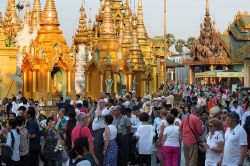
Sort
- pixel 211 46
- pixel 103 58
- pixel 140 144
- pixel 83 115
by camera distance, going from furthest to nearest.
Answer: pixel 211 46 → pixel 103 58 → pixel 140 144 → pixel 83 115

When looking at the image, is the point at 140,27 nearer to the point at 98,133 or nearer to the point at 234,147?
the point at 98,133

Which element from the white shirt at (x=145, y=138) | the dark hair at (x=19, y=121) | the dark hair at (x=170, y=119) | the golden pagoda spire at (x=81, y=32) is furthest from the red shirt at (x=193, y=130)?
the golden pagoda spire at (x=81, y=32)

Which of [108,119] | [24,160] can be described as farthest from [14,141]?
[108,119]

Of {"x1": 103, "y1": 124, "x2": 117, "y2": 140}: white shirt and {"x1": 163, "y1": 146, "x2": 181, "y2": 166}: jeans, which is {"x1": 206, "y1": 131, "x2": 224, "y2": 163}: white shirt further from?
{"x1": 103, "y1": 124, "x2": 117, "y2": 140}: white shirt

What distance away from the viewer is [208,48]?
70.1 metres

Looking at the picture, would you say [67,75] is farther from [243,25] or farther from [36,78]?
[243,25]

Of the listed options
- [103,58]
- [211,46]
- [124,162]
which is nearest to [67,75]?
[103,58]

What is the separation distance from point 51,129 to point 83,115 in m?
1.73

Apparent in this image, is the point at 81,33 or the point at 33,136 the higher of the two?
the point at 81,33

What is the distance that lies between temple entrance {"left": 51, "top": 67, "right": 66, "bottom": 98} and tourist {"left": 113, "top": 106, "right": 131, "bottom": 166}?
71.4 ft

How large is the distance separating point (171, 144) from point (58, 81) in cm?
2428

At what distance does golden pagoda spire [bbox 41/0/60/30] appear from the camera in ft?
119

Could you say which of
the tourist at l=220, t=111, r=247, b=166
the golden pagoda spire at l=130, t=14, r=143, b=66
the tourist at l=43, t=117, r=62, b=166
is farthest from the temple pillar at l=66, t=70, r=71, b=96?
the tourist at l=220, t=111, r=247, b=166

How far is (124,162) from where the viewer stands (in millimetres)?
13578
